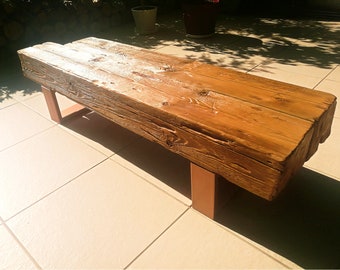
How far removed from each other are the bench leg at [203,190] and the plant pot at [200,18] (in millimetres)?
4306

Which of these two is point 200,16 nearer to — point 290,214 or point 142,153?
point 142,153

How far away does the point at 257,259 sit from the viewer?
1.72m

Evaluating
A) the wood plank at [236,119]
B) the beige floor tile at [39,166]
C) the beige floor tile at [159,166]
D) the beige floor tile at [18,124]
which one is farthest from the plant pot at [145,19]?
the wood plank at [236,119]

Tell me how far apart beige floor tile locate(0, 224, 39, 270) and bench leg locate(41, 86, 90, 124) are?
1.51 m

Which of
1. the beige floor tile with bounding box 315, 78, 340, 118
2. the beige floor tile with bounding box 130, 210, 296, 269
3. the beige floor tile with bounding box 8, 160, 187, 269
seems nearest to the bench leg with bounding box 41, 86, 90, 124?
the beige floor tile with bounding box 8, 160, 187, 269

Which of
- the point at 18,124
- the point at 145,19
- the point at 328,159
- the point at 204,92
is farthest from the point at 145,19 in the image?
the point at 328,159

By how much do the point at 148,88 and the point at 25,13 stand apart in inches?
176

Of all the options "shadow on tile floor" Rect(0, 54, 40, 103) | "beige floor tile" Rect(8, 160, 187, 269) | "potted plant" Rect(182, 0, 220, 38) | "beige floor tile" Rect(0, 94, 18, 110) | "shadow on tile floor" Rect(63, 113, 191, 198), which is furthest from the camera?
"potted plant" Rect(182, 0, 220, 38)

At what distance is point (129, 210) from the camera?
211 centimetres

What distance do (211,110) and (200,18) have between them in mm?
4277

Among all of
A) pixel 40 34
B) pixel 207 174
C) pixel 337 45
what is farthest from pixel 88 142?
pixel 337 45

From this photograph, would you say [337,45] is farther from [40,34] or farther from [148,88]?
[40,34]

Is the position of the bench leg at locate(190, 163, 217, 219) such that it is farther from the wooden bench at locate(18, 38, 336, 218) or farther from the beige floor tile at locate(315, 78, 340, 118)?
the beige floor tile at locate(315, 78, 340, 118)

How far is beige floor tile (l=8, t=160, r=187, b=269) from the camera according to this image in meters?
1.82
